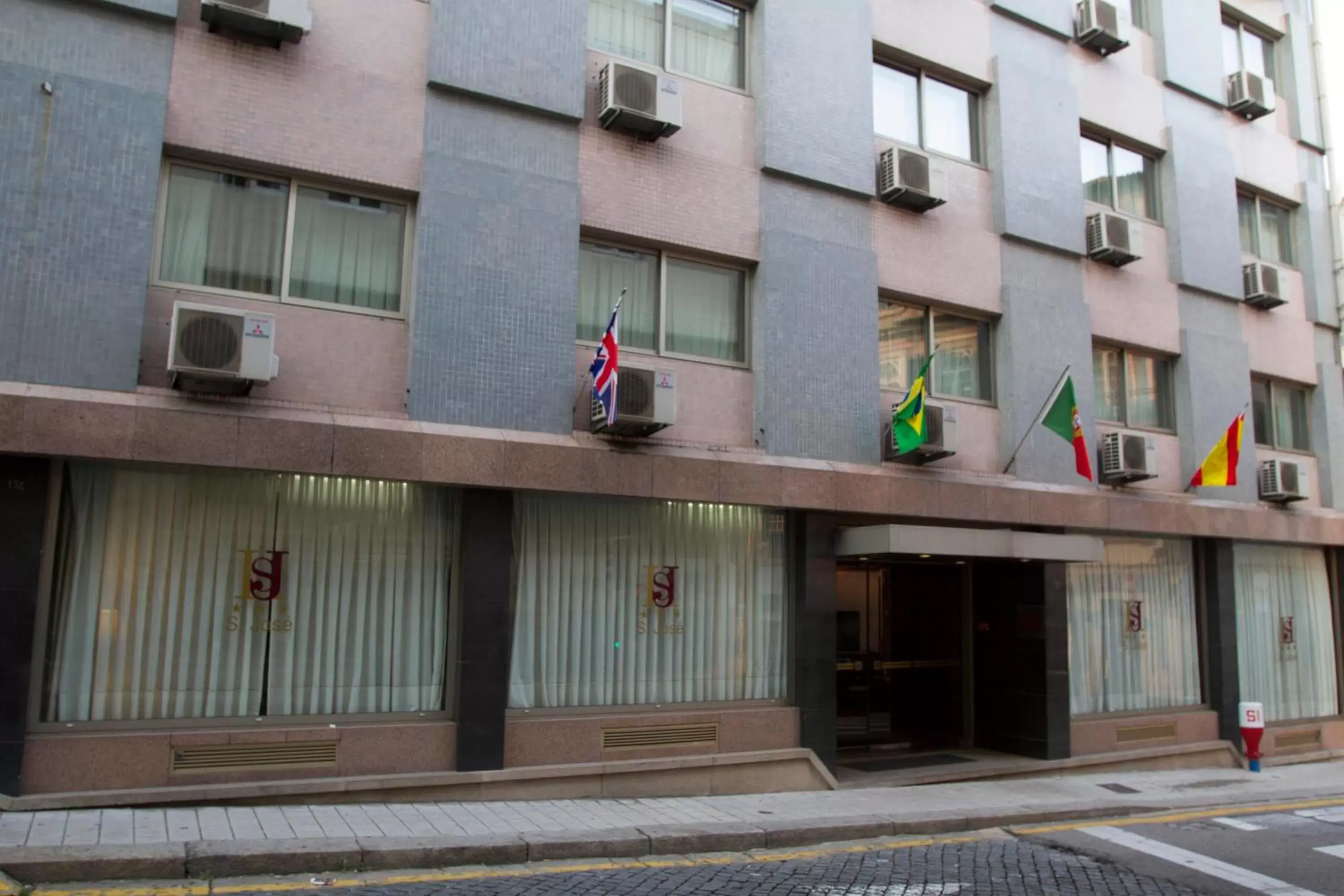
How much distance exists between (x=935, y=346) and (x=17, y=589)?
411 inches

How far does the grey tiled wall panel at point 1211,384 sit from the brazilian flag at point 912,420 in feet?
19.3

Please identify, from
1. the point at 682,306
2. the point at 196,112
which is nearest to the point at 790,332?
the point at 682,306

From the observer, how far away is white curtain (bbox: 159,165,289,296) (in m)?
9.38

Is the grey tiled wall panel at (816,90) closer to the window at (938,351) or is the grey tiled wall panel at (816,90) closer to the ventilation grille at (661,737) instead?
the window at (938,351)

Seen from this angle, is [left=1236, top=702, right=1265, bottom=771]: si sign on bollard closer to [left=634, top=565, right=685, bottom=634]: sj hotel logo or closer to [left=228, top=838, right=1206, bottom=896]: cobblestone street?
[left=228, top=838, right=1206, bottom=896]: cobblestone street

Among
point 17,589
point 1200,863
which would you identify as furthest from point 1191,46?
point 17,589

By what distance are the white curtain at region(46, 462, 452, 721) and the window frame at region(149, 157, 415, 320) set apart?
1.60 metres

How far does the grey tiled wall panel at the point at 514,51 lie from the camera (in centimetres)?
1048

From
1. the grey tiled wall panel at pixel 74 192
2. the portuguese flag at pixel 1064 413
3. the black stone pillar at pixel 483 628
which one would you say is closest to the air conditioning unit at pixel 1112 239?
the portuguese flag at pixel 1064 413

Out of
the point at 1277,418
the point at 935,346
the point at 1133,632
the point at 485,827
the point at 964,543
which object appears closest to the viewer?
the point at 485,827

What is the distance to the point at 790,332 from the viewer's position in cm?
1216

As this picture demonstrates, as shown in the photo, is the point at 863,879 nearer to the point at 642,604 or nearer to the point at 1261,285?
the point at 642,604

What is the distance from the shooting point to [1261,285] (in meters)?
17.3

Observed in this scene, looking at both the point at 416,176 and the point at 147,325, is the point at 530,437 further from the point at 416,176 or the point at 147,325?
the point at 147,325
